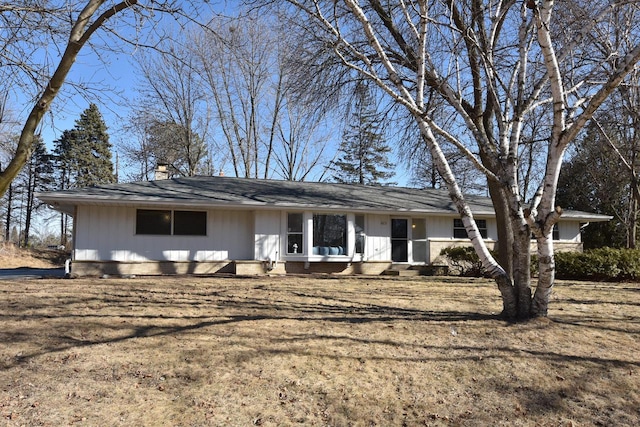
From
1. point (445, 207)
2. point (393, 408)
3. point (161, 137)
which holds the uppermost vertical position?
point (161, 137)

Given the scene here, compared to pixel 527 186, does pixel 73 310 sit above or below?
below

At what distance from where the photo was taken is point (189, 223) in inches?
541

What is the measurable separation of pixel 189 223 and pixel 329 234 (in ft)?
14.7

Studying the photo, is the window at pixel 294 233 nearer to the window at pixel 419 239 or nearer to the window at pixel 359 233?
the window at pixel 359 233

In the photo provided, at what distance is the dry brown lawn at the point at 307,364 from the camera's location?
4293 millimetres

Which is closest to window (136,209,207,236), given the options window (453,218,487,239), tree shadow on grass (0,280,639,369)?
tree shadow on grass (0,280,639,369)

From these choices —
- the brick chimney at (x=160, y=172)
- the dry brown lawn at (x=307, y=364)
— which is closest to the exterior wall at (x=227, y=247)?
the brick chimney at (x=160, y=172)

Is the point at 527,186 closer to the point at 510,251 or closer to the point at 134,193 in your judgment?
the point at 510,251

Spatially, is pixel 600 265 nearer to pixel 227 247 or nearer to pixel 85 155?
pixel 227 247

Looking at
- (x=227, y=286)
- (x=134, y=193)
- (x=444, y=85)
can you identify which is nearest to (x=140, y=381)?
(x=227, y=286)

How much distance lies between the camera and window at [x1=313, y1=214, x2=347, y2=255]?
1464 centimetres

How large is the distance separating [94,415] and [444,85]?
261 inches

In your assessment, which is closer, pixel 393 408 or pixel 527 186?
pixel 393 408

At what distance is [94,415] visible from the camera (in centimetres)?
413
